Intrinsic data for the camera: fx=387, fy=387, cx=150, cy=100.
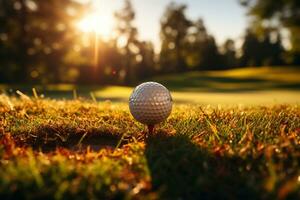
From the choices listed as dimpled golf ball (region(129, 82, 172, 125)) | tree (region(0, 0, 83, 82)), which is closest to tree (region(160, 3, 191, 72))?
tree (region(0, 0, 83, 82))

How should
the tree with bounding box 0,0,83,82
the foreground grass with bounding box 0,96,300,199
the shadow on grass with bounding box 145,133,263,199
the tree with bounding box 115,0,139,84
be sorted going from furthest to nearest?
the tree with bounding box 115,0,139,84, the tree with bounding box 0,0,83,82, the shadow on grass with bounding box 145,133,263,199, the foreground grass with bounding box 0,96,300,199

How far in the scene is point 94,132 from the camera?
16.9 feet

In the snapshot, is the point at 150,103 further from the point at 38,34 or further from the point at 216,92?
the point at 38,34

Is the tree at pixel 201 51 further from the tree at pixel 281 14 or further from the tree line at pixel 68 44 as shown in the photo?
the tree at pixel 281 14

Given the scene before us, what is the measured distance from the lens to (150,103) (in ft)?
15.9

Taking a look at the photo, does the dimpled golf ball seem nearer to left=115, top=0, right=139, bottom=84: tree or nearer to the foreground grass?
the foreground grass

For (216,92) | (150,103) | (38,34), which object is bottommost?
(216,92)

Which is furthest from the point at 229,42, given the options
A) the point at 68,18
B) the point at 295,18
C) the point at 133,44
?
the point at 68,18

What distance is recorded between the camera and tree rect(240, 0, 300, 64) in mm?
32812

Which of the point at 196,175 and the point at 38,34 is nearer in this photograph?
the point at 196,175

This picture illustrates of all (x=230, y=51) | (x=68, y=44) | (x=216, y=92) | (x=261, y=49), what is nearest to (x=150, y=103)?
(x=216, y=92)

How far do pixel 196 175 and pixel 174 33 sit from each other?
58885 mm

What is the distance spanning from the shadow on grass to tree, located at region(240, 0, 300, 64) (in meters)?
31.3

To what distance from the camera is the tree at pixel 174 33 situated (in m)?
61.0
